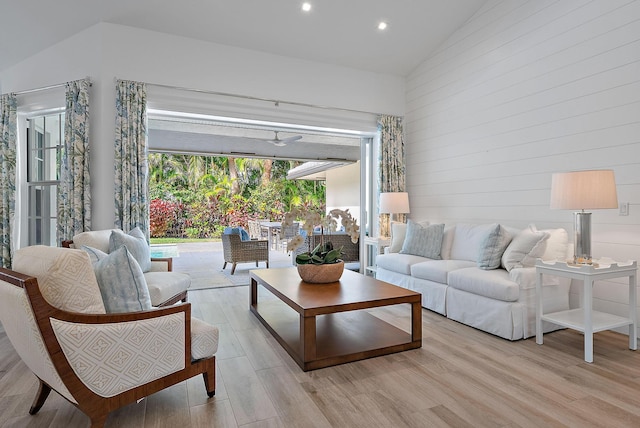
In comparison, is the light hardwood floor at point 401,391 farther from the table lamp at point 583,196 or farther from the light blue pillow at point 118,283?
the table lamp at point 583,196

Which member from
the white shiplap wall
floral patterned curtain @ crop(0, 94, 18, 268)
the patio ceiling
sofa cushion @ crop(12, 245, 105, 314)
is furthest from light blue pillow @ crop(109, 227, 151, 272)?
the white shiplap wall

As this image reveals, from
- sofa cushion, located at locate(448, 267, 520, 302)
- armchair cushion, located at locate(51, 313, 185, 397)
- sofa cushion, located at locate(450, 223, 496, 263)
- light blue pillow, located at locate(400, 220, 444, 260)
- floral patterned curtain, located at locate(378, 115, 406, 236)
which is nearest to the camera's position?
armchair cushion, located at locate(51, 313, 185, 397)

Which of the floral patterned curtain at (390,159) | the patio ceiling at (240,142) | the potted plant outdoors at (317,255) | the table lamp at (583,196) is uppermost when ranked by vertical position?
the patio ceiling at (240,142)

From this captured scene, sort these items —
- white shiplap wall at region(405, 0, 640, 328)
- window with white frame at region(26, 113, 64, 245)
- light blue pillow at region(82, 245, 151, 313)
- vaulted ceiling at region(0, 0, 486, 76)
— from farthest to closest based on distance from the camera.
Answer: window with white frame at region(26, 113, 64, 245), vaulted ceiling at region(0, 0, 486, 76), white shiplap wall at region(405, 0, 640, 328), light blue pillow at region(82, 245, 151, 313)

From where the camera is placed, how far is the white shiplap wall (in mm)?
3252

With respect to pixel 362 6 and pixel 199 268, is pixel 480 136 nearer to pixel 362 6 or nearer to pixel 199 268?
pixel 362 6

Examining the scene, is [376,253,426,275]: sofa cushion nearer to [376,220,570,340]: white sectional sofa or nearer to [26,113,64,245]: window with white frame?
[376,220,570,340]: white sectional sofa

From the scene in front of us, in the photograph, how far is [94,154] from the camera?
4410mm

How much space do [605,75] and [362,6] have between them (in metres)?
2.71

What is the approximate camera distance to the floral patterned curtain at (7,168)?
4578mm

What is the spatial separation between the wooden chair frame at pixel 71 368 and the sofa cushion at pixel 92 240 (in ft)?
4.59

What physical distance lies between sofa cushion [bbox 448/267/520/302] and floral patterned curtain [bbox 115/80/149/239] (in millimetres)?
3681

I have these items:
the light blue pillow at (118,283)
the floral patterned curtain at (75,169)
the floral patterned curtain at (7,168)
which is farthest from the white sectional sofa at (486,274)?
the floral patterned curtain at (7,168)

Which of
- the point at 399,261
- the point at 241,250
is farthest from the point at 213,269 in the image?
the point at 399,261
